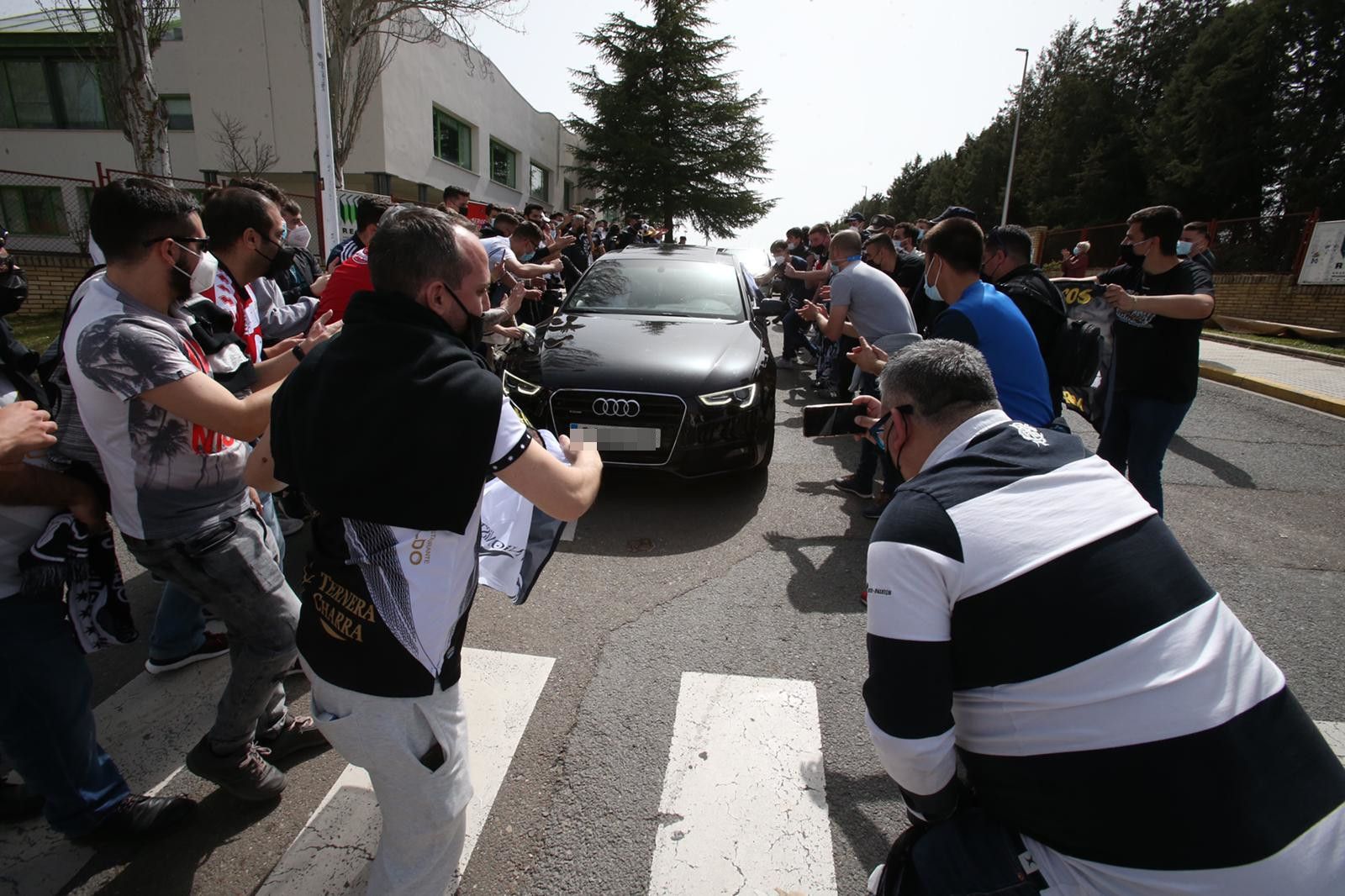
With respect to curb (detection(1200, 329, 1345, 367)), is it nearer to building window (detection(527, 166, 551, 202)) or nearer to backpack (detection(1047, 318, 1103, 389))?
backpack (detection(1047, 318, 1103, 389))

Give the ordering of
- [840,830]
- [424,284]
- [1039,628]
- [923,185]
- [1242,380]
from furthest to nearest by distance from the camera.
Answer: [923,185] < [1242,380] < [840,830] < [424,284] < [1039,628]

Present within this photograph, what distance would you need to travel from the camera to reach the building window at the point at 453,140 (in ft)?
83.8

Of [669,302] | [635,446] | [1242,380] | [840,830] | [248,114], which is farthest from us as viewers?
[248,114]

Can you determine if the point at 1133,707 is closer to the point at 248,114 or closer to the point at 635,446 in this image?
the point at 635,446

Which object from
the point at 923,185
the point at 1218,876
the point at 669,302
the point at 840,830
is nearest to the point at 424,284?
the point at 1218,876

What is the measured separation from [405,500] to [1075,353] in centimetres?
357

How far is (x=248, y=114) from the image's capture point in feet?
70.7

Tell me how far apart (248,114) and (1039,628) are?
2713 centimetres

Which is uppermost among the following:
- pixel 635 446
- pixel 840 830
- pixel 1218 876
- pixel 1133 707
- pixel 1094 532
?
pixel 1094 532

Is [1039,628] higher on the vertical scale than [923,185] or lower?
lower

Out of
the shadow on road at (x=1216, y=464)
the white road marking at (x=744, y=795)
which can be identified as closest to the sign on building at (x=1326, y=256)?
the shadow on road at (x=1216, y=464)

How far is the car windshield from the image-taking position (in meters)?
5.88

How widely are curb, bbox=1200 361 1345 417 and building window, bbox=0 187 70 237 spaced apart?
2037 centimetres

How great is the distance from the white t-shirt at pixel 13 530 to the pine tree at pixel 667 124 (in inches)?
1094
